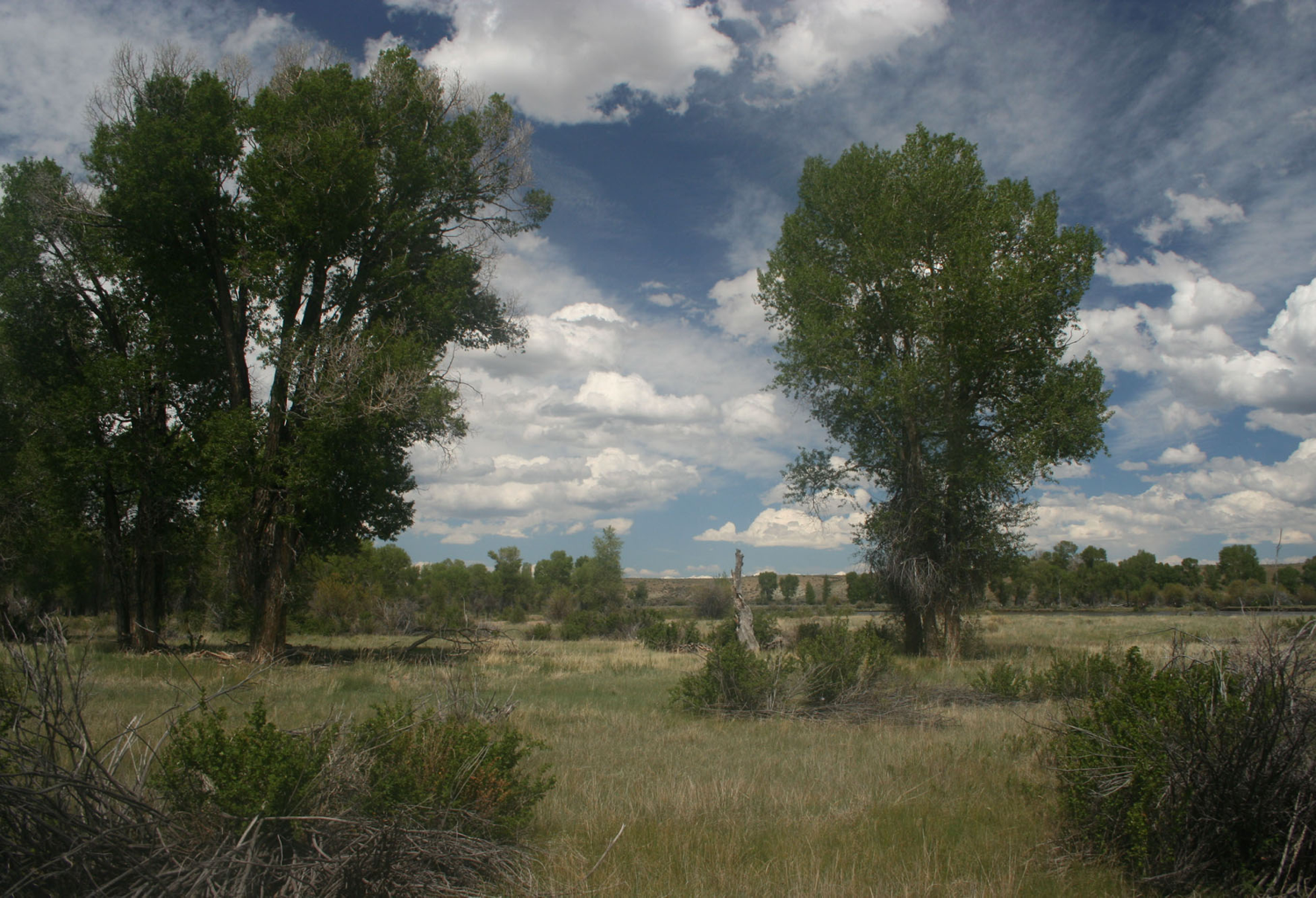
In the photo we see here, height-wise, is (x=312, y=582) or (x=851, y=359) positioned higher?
(x=851, y=359)

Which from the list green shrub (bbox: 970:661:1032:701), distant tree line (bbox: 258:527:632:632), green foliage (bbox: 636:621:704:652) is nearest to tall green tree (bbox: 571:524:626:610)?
distant tree line (bbox: 258:527:632:632)

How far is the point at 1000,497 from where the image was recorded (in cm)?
1933

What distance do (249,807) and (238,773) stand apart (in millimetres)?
289

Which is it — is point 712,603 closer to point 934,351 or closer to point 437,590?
point 437,590

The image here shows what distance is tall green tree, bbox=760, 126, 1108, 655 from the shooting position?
1806 centimetres

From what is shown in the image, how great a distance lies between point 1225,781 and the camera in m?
4.19

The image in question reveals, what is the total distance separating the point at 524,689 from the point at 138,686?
627 cm

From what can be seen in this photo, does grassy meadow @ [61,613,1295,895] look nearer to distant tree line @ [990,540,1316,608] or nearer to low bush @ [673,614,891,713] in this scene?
low bush @ [673,614,891,713]

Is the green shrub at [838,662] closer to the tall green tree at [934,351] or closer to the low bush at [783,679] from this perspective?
the low bush at [783,679]

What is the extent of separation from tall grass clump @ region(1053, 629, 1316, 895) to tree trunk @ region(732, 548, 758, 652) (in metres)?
16.4

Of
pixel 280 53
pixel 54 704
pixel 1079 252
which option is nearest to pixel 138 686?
pixel 54 704

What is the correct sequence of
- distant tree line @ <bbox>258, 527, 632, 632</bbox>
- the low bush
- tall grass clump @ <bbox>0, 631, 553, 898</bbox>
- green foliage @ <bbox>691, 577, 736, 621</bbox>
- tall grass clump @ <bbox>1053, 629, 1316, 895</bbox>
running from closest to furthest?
tall grass clump @ <bbox>0, 631, 553, 898</bbox> < tall grass clump @ <bbox>1053, 629, 1316, 895</bbox> < the low bush < distant tree line @ <bbox>258, 527, 632, 632</bbox> < green foliage @ <bbox>691, 577, 736, 621</bbox>

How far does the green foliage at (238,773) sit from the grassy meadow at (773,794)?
0.42 metres

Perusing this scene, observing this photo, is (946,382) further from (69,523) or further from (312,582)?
(312,582)
